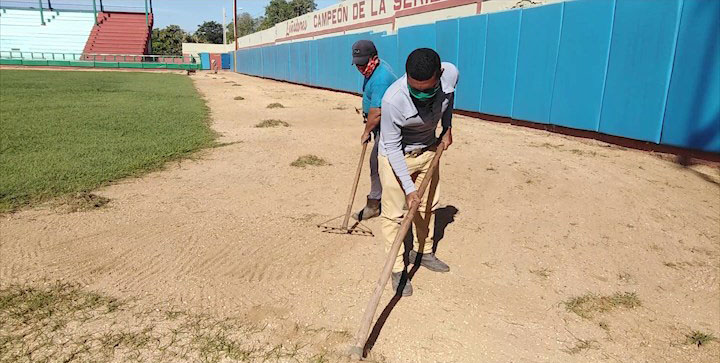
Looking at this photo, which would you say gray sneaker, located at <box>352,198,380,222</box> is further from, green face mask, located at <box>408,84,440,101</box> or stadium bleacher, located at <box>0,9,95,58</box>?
stadium bleacher, located at <box>0,9,95,58</box>

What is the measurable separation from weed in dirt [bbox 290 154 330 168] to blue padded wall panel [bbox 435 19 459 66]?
655 cm

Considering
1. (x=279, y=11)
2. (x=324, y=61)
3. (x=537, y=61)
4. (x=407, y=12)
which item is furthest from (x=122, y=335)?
(x=279, y=11)

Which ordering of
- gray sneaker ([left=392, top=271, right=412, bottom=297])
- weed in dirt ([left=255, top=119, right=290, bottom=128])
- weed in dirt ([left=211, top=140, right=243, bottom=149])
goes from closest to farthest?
gray sneaker ([left=392, top=271, right=412, bottom=297])
weed in dirt ([left=211, top=140, right=243, bottom=149])
weed in dirt ([left=255, top=119, right=290, bottom=128])

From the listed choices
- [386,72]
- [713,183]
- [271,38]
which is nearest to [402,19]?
[713,183]

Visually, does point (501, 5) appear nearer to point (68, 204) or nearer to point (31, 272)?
point (68, 204)

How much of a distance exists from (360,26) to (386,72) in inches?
834

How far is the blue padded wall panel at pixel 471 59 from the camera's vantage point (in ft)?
36.7

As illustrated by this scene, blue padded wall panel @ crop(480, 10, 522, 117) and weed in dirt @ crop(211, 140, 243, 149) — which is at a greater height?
blue padded wall panel @ crop(480, 10, 522, 117)

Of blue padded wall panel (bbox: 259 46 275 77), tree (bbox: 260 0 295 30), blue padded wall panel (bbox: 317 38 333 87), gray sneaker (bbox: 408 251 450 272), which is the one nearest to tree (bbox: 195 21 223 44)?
tree (bbox: 260 0 295 30)

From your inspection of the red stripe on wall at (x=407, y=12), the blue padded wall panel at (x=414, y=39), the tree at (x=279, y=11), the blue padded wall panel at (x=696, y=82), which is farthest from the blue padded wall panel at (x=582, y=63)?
the tree at (x=279, y=11)

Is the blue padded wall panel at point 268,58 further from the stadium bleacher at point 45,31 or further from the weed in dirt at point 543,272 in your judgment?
the weed in dirt at point 543,272

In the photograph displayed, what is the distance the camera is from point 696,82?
264 inches

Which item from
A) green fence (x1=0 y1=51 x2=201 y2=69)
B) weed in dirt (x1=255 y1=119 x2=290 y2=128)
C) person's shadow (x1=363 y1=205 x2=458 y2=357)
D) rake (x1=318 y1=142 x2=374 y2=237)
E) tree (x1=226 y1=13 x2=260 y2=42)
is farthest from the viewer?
tree (x1=226 y1=13 x2=260 y2=42)

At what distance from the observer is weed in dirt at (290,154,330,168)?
22.7ft
